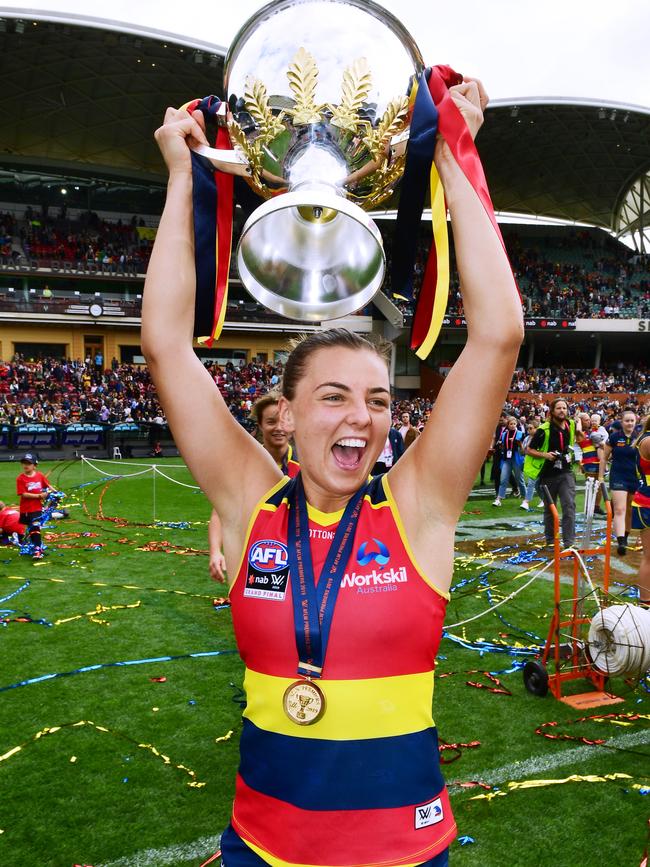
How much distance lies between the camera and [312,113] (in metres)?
1.64

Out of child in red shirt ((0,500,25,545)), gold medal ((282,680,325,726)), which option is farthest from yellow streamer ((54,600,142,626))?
gold medal ((282,680,325,726))

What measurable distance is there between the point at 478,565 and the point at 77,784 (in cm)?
610

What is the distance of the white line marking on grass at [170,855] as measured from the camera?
317 centimetres

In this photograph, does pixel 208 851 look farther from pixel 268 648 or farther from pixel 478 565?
pixel 478 565

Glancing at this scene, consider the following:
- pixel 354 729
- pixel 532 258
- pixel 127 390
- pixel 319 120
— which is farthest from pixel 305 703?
Result: pixel 532 258

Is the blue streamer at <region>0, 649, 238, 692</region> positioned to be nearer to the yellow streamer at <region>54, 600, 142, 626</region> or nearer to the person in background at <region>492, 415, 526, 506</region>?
the yellow streamer at <region>54, 600, 142, 626</region>

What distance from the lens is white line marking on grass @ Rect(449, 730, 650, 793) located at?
3.85m

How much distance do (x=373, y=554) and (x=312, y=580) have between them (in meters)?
0.16

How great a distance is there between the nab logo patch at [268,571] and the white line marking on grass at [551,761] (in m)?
2.66

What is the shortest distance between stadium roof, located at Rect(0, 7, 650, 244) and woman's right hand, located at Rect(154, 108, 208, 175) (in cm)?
2716

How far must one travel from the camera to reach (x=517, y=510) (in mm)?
13508

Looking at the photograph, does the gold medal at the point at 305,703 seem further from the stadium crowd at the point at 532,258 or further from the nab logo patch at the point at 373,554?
the stadium crowd at the point at 532,258

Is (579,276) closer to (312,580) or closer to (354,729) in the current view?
(312,580)

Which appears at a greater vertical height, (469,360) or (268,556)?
(469,360)
